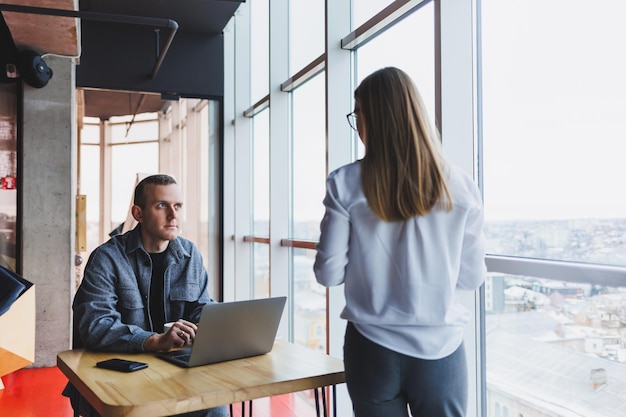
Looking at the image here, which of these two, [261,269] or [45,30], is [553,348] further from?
[45,30]

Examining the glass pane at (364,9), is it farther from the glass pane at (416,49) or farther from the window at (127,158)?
the window at (127,158)

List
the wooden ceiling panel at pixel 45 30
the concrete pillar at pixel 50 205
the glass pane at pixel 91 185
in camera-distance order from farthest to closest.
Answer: the glass pane at pixel 91 185 < the concrete pillar at pixel 50 205 < the wooden ceiling panel at pixel 45 30

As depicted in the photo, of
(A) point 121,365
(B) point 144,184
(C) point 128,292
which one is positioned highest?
(B) point 144,184

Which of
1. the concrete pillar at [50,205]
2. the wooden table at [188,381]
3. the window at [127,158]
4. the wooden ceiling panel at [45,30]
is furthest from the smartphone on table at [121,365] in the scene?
the window at [127,158]

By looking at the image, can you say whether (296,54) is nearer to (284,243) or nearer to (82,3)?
(284,243)

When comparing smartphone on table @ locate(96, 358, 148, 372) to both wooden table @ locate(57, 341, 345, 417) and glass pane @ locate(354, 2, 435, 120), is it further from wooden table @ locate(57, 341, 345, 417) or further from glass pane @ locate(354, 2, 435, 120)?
glass pane @ locate(354, 2, 435, 120)

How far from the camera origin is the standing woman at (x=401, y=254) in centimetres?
152

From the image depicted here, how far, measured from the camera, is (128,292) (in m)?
2.19

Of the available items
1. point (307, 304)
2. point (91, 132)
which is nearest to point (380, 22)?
point (307, 304)

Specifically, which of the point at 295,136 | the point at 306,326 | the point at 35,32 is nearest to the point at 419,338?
the point at 306,326

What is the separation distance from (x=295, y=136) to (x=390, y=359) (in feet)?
12.0

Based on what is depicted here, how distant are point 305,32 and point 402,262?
3459 mm

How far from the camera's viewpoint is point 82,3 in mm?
5703

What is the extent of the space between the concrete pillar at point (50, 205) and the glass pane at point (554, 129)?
13.4 ft
